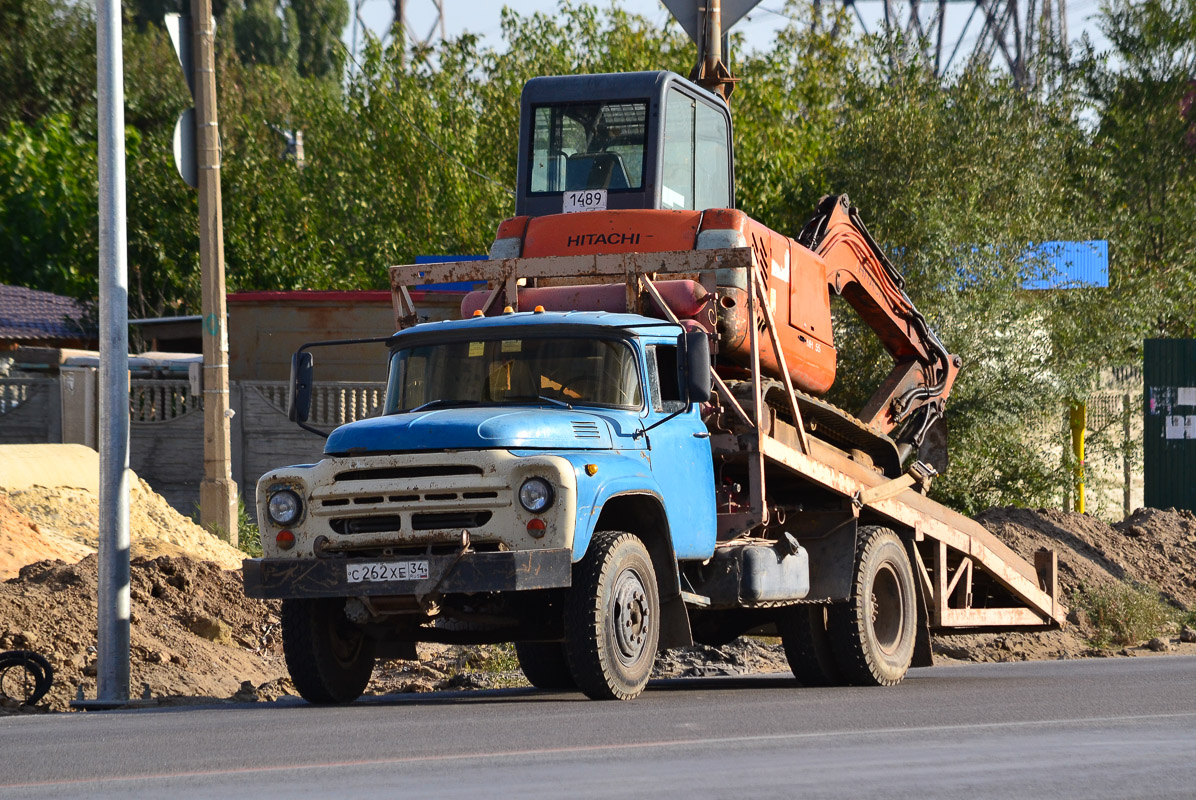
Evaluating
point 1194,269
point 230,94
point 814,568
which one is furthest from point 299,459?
point 230,94

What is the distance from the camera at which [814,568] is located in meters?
12.1

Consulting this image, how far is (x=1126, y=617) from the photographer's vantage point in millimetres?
17031

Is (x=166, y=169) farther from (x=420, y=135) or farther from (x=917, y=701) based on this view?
(x=917, y=701)

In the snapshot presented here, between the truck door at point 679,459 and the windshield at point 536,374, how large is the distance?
22cm

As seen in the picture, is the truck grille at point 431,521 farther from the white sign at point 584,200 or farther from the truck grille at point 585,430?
the white sign at point 584,200

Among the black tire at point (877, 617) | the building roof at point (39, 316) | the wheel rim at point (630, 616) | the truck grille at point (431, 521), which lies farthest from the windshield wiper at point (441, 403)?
the building roof at point (39, 316)

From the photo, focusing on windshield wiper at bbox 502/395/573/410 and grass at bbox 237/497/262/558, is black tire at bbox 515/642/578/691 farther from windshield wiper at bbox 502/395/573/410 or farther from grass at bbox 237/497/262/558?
grass at bbox 237/497/262/558

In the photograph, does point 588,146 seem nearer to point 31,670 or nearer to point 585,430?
point 585,430

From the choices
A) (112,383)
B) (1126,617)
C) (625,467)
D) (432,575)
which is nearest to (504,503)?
(432,575)

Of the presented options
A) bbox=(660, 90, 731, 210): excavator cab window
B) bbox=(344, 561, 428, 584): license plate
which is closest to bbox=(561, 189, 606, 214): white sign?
bbox=(660, 90, 731, 210): excavator cab window

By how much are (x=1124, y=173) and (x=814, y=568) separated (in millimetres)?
22080

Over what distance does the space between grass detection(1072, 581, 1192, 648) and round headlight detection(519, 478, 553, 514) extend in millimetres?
9589

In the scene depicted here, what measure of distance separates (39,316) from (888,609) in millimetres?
28688

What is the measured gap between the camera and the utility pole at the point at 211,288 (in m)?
17.9
